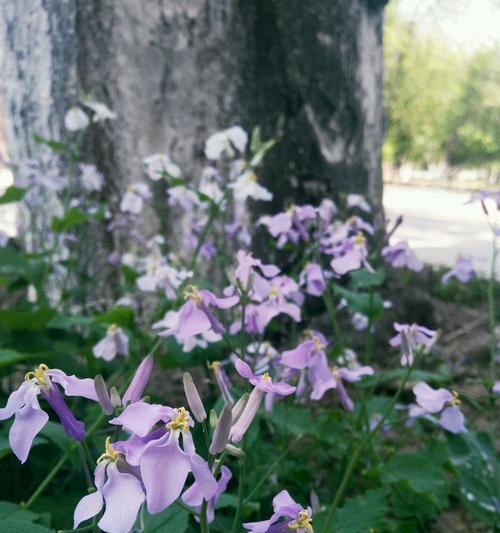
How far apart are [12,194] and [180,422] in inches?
62.0

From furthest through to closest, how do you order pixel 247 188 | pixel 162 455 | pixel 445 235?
pixel 445 235
pixel 247 188
pixel 162 455

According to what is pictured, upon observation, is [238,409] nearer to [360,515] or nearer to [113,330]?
[360,515]

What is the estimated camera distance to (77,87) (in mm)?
2633

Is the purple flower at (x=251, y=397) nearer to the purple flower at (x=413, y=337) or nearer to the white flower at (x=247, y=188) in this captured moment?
the purple flower at (x=413, y=337)

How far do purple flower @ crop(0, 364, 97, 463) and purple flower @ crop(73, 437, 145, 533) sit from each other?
11 centimetres

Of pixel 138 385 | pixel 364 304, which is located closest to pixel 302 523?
pixel 138 385

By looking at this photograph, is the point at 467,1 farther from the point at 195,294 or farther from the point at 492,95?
the point at 492,95

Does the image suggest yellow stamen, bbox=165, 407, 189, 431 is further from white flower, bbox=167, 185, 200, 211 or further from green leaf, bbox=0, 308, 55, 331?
white flower, bbox=167, 185, 200, 211

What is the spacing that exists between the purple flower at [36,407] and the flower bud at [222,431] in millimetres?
178

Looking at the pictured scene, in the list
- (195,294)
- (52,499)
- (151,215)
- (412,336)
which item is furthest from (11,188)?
(412,336)

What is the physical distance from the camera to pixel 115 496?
64 cm

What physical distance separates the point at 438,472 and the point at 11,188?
1.50 meters

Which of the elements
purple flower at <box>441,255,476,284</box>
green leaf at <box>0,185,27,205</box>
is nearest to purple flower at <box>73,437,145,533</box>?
purple flower at <box>441,255,476,284</box>

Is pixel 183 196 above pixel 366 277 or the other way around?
above
